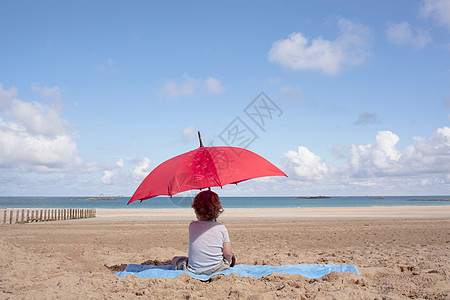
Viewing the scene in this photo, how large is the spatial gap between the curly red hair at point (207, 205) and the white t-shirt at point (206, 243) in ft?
0.34

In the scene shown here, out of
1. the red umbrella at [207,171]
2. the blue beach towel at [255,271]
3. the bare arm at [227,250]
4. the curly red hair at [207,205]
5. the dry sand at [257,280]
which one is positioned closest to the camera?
the dry sand at [257,280]

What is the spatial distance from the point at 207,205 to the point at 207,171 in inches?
19.5

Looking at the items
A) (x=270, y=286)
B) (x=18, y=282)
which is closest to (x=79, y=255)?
(x=18, y=282)

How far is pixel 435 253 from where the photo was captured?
359 inches

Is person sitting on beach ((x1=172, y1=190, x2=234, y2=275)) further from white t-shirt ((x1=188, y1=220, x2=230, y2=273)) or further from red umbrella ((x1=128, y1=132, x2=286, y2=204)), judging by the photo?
red umbrella ((x1=128, y1=132, x2=286, y2=204))

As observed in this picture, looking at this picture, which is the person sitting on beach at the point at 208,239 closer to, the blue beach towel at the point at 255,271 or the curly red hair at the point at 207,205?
the curly red hair at the point at 207,205

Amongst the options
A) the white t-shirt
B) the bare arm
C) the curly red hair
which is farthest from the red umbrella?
the bare arm

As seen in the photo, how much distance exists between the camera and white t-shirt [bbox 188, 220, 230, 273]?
208 inches

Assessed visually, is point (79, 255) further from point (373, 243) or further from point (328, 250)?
point (373, 243)

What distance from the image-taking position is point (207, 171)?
527 centimetres

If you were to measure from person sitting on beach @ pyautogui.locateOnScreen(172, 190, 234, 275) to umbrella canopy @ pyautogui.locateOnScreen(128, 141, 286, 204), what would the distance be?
25 cm

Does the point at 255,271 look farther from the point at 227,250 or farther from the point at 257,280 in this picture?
the point at 227,250

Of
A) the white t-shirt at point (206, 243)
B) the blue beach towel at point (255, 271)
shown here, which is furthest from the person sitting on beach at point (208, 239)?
the blue beach towel at point (255, 271)

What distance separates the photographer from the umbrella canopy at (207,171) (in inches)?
202
